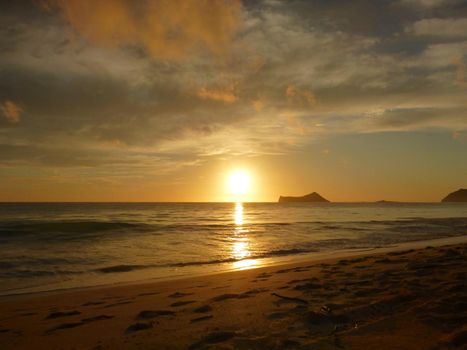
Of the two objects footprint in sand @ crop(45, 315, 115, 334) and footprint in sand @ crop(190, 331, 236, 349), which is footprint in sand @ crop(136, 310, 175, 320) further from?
footprint in sand @ crop(190, 331, 236, 349)

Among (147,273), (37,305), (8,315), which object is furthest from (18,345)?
(147,273)

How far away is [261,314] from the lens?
231 inches

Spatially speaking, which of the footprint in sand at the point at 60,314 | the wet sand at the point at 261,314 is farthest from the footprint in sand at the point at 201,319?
the footprint in sand at the point at 60,314

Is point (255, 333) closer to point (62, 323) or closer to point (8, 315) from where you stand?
point (62, 323)

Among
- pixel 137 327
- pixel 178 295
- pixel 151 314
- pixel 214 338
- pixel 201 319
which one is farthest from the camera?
pixel 178 295

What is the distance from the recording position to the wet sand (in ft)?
15.1

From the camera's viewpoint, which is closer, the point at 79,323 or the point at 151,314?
the point at 79,323

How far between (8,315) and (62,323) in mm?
1815

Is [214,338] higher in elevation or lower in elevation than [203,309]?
higher

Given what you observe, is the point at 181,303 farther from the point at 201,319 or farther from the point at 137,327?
the point at 137,327

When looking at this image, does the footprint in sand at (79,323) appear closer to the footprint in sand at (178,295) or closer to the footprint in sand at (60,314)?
the footprint in sand at (60,314)

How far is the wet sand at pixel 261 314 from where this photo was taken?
4609mm

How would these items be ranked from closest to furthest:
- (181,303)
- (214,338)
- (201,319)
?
(214,338) → (201,319) → (181,303)

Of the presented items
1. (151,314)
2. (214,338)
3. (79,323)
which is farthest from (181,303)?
(214,338)
